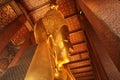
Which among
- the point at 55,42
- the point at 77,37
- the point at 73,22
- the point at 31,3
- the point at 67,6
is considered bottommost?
the point at 77,37

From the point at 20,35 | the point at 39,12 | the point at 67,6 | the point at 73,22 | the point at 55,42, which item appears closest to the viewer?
the point at 55,42

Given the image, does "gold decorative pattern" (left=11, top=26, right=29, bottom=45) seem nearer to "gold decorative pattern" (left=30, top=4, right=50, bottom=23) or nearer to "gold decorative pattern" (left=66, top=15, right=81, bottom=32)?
"gold decorative pattern" (left=30, top=4, right=50, bottom=23)

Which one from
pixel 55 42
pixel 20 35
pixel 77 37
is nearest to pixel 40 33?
pixel 55 42

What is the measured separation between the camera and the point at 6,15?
3256 mm

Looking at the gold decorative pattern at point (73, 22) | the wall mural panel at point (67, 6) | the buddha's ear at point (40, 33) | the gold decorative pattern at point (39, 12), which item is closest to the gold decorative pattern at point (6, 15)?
the gold decorative pattern at point (39, 12)

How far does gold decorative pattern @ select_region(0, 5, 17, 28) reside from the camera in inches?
125

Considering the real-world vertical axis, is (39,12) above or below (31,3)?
below

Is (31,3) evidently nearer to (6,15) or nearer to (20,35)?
(6,15)

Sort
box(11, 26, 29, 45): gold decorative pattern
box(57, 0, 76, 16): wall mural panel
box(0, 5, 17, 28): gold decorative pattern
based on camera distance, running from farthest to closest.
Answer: box(11, 26, 29, 45): gold decorative pattern, box(57, 0, 76, 16): wall mural panel, box(0, 5, 17, 28): gold decorative pattern

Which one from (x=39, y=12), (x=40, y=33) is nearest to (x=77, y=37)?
(x=39, y=12)

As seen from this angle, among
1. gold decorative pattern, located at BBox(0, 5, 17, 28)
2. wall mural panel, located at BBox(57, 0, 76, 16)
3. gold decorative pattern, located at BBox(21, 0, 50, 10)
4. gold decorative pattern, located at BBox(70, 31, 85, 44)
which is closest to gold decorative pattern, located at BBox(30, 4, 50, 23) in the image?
gold decorative pattern, located at BBox(21, 0, 50, 10)

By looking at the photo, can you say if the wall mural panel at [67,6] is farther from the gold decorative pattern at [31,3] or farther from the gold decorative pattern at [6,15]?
the gold decorative pattern at [6,15]

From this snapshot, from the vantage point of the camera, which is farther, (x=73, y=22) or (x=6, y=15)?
(x=73, y=22)

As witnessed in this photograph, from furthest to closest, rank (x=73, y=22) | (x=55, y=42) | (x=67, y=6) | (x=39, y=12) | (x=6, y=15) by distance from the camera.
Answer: (x=73, y=22), (x=39, y=12), (x=67, y=6), (x=6, y=15), (x=55, y=42)
